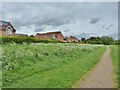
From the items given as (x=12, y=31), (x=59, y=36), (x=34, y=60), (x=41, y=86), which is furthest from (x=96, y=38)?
(x=41, y=86)

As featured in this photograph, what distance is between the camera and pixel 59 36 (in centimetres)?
10138

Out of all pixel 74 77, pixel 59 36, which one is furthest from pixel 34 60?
pixel 59 36

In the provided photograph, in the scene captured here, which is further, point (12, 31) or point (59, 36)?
point (59, 36)

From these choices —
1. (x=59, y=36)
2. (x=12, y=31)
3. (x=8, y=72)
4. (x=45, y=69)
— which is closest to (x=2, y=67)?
(x=8, y=72)

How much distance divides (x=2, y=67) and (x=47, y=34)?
92688 mm

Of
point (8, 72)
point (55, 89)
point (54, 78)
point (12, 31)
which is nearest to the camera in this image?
point (55, 89)

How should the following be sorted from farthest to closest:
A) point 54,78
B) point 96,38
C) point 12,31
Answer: point 96,38
point 12,31
point 54,78

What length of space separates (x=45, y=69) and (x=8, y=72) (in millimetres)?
2223

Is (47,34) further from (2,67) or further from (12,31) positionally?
(2,67)

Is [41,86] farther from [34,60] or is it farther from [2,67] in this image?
[34,60]

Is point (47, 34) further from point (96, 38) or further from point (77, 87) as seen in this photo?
point (77, 87)

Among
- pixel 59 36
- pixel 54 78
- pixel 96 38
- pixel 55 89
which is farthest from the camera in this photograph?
pixel 96 38

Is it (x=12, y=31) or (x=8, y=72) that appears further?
(x=12, y=31)

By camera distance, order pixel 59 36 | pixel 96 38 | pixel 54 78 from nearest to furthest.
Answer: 1. pixel 54 78
2. pixel 59 36
3. pixel 96 38
